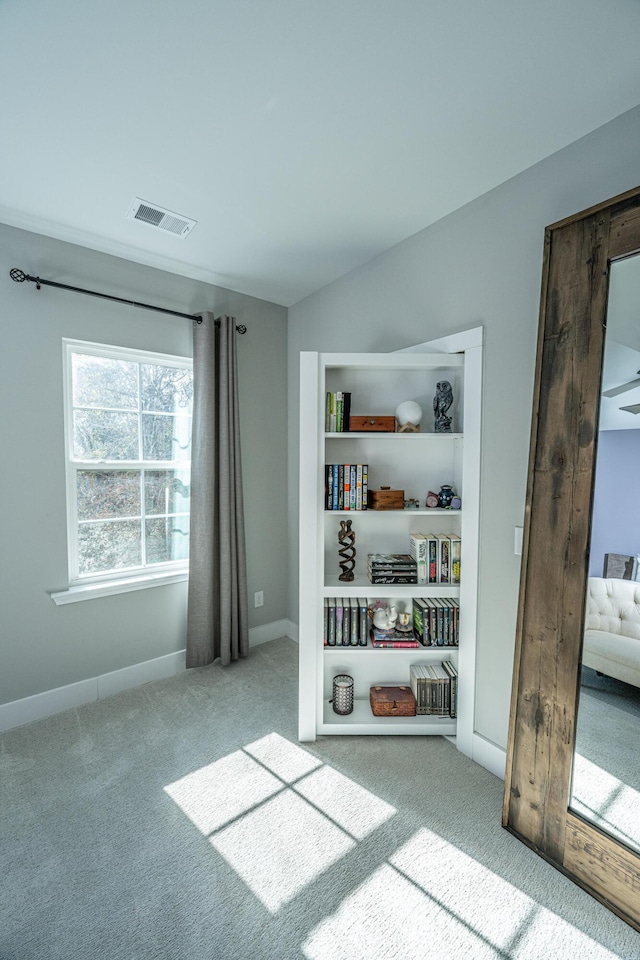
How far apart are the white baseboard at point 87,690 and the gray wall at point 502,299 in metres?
1.91

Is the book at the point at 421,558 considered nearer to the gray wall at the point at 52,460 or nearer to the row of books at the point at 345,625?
the row of books at the point at 345,625

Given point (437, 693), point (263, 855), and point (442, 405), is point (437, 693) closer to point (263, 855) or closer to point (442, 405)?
point (263, 855)

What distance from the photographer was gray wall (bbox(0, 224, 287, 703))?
7.28 ft

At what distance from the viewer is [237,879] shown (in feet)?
4.73

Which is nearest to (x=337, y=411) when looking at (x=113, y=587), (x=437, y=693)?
(x=437, y=693)

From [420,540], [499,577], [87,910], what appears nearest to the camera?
[87,910]

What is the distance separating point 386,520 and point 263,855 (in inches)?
59.6

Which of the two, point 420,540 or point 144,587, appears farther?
point 144,587

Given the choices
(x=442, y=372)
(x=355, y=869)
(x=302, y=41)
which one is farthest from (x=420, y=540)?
(x=302, y=41)

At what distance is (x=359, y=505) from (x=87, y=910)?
1.74 m

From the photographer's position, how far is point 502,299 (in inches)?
74.0

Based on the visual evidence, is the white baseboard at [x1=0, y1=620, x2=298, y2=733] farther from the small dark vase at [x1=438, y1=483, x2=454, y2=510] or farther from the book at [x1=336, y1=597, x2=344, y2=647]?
the small dark vase at [x1=438, y1=483, x2=454, y2=510]

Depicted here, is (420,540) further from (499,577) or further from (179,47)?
(179,47)

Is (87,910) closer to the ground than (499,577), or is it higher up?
closer to the ground
